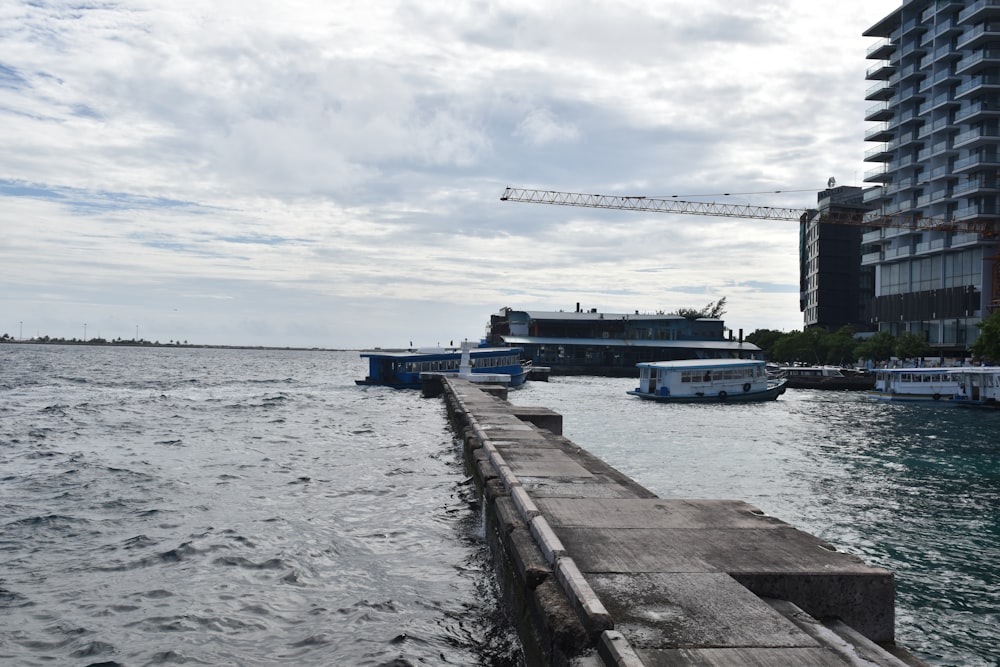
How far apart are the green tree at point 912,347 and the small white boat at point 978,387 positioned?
3452cm

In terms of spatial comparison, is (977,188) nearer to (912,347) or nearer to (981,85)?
(981,85)

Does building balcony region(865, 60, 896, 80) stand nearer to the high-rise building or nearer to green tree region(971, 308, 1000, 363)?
the high-rise building

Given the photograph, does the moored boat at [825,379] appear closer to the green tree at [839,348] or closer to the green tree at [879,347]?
the green tree at [879,347]

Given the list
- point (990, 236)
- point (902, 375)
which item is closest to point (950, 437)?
point (902, 375)

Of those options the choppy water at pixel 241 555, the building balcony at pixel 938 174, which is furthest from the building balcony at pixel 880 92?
the choppy water at pixel 241 555

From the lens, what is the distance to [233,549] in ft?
46.9

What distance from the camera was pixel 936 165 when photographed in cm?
10544

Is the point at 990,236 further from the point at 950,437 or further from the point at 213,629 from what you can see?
the point at 213,629

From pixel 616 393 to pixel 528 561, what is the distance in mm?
63692

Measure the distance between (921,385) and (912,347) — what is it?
34288 millimetres

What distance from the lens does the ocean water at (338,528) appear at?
1045 centimetres

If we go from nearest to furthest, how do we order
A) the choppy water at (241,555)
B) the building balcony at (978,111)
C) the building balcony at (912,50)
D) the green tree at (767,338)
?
1. the choppy water at (241,555)
2. the building balcony at (978,111)
3. the building balcony at (912,50)
4. the green tree at (767,338)

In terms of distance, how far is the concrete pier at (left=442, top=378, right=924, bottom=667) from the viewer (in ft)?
22.0

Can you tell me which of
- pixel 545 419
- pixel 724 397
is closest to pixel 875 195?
pixel 724 397
